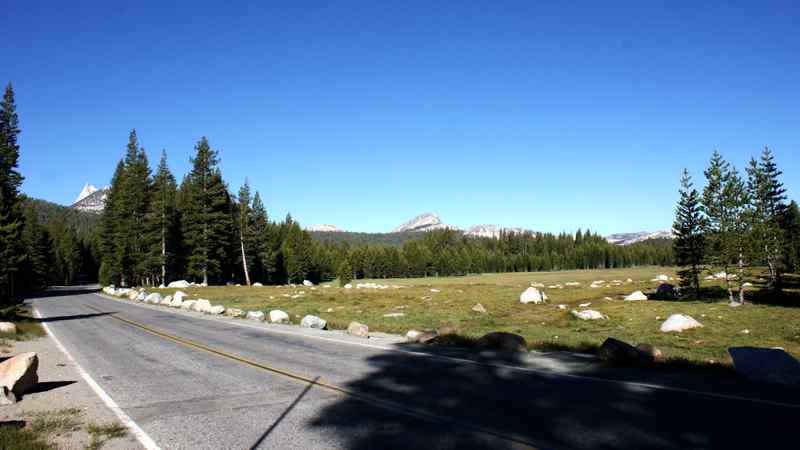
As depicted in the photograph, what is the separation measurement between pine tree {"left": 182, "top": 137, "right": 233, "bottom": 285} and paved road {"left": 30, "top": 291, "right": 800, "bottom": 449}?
164ft

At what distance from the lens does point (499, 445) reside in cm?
630

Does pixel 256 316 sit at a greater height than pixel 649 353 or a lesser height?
lesser

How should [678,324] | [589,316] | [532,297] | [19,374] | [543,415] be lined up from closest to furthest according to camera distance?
1. [543,415]
2. [19,374]
3. [678,324]
4. [589,316]
5. [532,297]

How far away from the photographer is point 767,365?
9359mm

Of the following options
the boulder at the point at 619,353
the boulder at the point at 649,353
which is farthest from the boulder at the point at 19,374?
the boulder at the point at 649,353

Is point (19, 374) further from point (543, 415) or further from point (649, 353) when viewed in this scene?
point (649, 353)

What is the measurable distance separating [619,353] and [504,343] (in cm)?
373

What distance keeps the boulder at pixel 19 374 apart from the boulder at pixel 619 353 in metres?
13.4

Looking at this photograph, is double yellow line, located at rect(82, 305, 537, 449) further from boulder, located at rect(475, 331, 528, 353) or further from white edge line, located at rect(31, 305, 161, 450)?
boulder, located at rect(475, 331, 528, 353)

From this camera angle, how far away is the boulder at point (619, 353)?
458 inches

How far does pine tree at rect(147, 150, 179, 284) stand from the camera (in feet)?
205

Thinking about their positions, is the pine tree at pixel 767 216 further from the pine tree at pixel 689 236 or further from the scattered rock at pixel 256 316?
the scattered rock at pixel 256 316

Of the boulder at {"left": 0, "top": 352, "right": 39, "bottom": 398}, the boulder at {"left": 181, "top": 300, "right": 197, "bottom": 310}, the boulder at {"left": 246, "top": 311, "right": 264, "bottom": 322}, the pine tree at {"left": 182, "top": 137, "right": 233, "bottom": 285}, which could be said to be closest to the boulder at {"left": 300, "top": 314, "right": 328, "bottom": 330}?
the boulder at {"left": 246, "top": 311, "right": 264, "bottom": 322}

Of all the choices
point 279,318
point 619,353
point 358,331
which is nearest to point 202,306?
point 279,318
